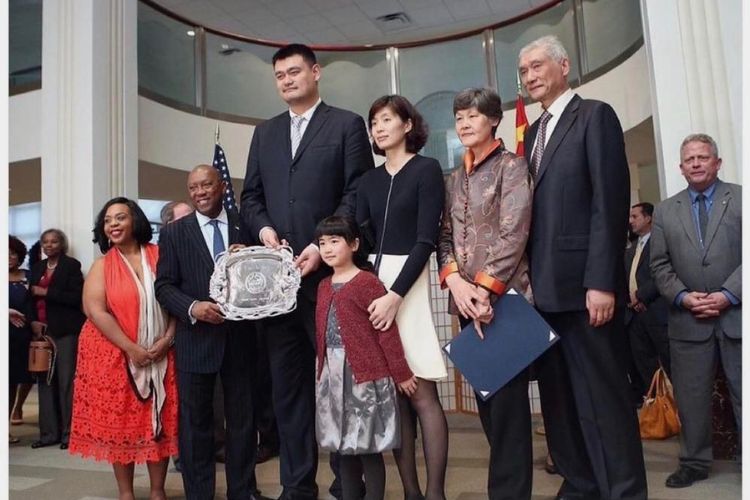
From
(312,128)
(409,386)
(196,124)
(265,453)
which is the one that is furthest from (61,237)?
(409,386)

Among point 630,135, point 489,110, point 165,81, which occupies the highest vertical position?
point 165,81

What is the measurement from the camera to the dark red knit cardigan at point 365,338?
222 centimetres

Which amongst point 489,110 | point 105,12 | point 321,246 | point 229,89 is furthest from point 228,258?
point 229,89

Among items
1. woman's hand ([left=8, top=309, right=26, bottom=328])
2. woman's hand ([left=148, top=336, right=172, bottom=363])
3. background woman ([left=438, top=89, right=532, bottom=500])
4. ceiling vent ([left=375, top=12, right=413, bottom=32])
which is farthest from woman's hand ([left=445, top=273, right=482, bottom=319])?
ceiling vent ([left=375, top=12, right=413, bottom=32])

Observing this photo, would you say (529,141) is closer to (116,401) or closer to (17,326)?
(116,401)

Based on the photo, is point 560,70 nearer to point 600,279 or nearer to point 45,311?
point 600,279

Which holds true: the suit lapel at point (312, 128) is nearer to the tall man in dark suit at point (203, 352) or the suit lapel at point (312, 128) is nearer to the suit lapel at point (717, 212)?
the tall man in dark suit at point (203, 352)

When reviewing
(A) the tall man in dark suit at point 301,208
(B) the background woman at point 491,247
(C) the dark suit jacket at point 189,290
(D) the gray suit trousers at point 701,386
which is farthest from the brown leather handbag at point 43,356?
(D) the gray suit trousers at point 701,386

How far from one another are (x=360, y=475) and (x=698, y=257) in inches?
67.5

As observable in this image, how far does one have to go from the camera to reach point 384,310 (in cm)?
222

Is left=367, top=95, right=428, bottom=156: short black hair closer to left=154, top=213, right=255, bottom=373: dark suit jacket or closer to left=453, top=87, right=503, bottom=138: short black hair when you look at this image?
left=453, top=87, right=503, bottom=138: short black hair

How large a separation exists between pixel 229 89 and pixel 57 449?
4.40 metres

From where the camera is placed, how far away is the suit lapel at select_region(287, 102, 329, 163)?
101 inches

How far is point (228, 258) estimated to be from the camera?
2.35 meters
